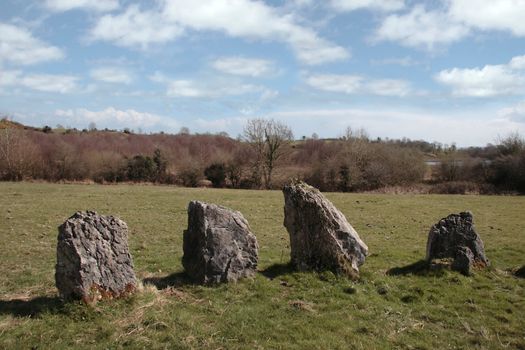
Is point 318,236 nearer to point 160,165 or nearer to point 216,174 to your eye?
point 216,174

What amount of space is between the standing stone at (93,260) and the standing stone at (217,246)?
1.54 m

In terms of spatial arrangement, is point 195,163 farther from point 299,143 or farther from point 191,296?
point 191,296

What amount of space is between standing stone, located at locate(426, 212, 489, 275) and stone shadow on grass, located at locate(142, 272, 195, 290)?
648 cm

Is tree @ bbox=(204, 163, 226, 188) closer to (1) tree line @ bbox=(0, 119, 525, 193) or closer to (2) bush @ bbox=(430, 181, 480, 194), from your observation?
(1) tree line @ bbox=(0, 119, 525, 193)

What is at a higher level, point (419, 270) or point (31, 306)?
point (419, 270)

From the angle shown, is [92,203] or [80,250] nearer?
[80,250]

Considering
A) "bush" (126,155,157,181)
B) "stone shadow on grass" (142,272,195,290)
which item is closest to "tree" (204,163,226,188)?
"bush" (126,155,157,181)

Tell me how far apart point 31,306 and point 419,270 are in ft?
30.3

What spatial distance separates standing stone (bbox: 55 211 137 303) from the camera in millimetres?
8242

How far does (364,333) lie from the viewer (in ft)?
25.5

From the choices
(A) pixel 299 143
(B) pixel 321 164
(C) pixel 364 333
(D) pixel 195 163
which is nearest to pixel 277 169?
(B) pixel 321 164

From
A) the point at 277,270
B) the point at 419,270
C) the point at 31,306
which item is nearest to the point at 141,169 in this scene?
the point at 277,270

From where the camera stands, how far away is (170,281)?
33.0 feet

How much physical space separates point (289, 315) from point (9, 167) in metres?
61.6
